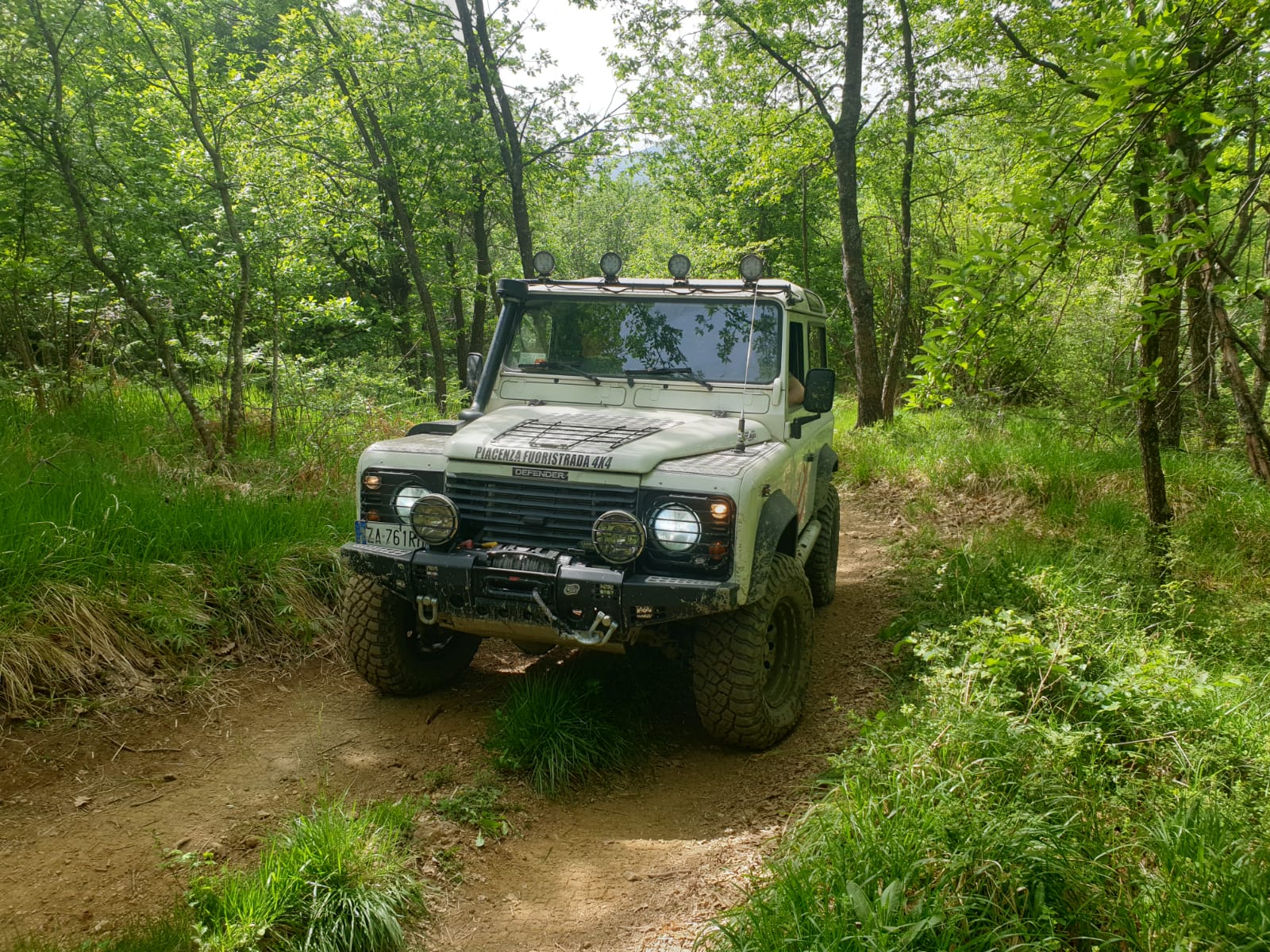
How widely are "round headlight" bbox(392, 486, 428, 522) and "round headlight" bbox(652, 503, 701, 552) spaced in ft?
3.82

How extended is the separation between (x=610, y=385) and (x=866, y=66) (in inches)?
480

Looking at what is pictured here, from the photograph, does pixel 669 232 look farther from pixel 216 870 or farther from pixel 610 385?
pixel 216 870

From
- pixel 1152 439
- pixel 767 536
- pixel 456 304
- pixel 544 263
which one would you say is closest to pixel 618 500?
pixel 767 536

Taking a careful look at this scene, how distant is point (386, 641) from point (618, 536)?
1.48m

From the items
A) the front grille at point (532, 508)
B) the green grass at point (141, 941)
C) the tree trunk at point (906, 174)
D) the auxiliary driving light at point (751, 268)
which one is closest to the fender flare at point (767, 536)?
the front grille at point (532, 508)

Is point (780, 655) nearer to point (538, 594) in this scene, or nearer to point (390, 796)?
point (538, 594)

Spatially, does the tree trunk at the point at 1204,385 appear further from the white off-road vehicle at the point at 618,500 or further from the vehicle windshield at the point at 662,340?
the vehicle windshield at the point at 662,340

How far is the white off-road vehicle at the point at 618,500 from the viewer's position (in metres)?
3.36

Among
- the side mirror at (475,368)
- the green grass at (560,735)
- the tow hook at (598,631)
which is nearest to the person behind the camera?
the tow hook at (598,631)

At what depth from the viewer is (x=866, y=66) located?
45.2 ft

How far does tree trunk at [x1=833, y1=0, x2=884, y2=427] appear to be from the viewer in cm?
1116

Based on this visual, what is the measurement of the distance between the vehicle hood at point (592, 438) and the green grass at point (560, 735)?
1.15 m

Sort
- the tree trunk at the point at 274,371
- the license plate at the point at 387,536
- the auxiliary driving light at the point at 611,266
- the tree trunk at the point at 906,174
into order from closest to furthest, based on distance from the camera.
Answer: the license plate at the point at 387,536 → the auxiliary driving light at the point at 611,266 → the tree trunk at the point at 274,371 → the tree trunk at the point at 906,174

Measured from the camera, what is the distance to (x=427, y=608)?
11.9ft
